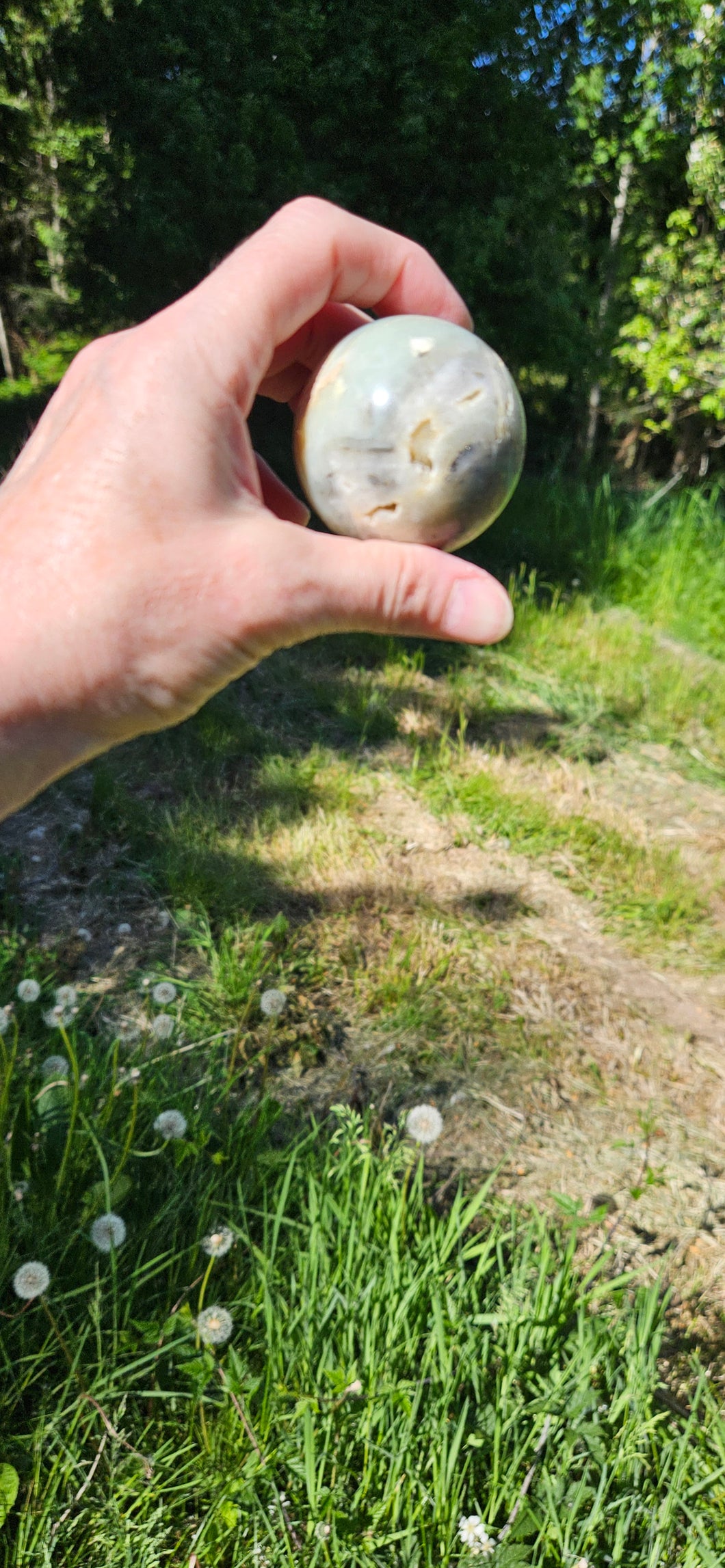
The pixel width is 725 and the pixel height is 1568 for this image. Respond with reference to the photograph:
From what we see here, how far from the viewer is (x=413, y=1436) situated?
1.28m

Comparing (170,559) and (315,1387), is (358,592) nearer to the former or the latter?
(170,559)

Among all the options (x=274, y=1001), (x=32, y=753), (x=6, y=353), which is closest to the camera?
(x=32, y=753)

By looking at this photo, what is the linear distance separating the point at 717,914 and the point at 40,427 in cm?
237

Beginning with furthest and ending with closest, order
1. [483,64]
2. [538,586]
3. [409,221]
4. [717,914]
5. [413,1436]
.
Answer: [538,586] < [409,221] < [483,64] < [717,914] < [413,1436]

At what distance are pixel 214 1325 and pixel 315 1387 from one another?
163 millimetres

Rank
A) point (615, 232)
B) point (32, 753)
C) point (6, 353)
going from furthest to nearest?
point (6, 353) < point (615, 232) < point (32, 753)

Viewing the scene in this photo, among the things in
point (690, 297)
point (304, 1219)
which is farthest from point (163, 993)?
point (690, 297)

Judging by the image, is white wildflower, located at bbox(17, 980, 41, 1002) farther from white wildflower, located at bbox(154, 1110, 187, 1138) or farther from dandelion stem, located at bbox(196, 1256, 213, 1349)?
dandelion stem, located at bbox(196, 1256, 213, 1349)

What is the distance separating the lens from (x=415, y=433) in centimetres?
132

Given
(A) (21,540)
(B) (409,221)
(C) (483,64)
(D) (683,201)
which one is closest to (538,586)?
(B) (409,221)

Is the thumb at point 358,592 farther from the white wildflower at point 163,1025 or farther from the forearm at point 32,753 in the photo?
the white wildflower at point 163,1025

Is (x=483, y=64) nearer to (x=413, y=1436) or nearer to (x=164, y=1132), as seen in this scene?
(x=164, y=1132)

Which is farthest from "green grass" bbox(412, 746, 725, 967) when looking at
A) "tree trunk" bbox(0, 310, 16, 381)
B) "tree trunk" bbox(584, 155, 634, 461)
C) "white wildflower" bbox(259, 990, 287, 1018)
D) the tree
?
"tree trunk" bbox(0, 310, 16, 381)

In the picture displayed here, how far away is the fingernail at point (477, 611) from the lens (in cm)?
121
